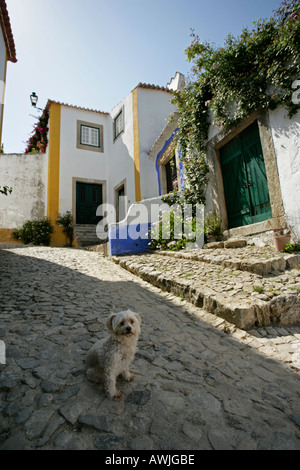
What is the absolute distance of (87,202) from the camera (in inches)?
554

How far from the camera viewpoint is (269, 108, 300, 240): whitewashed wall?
4891mm

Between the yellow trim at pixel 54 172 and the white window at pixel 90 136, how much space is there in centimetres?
144

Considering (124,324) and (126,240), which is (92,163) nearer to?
(126,240)

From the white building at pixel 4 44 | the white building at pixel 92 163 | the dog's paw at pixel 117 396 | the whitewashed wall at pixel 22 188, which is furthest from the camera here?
the whitewashed wall at pixel 22 188

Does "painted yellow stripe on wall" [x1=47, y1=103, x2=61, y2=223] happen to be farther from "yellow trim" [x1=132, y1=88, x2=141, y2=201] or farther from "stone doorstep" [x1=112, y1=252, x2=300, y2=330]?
"stone doorstep" [x1=112, y1=252, x2=300, y2=330]

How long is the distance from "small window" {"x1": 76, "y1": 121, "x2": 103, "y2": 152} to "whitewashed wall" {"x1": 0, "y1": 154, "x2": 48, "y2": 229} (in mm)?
2422

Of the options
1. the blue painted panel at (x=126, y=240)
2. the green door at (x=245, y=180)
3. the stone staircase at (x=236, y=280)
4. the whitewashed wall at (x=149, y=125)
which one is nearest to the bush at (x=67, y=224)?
the whitewashed wall at (x=149, y=125)

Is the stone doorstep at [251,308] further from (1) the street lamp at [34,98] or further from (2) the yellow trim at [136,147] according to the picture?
(1) the street lamp at [34,98]

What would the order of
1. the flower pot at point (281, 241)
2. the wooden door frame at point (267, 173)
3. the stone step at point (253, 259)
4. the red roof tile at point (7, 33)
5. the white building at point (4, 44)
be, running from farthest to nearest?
the white building at point (4, 44) → the red roof tile at point (7, 33) → the wooden door frame at point (267, 173) → the flower pot at point (281, 241) → the stone step at point (253, 259)

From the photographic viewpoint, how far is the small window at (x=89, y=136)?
46.9ft

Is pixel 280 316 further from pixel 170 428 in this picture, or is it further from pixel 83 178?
pixel 83 178

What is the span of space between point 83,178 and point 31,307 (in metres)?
11.7

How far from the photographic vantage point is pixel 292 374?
2.17m

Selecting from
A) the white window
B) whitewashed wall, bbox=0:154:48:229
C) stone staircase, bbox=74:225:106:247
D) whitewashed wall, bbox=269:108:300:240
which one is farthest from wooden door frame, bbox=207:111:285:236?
whitewashed wall, bbox=0:154:48:229
